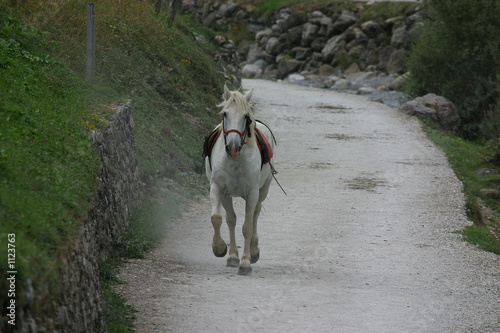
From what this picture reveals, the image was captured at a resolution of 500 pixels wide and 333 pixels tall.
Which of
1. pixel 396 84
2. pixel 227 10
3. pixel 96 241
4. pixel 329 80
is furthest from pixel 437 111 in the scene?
pixel 227 10

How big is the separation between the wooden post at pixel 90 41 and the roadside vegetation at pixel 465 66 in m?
15.7

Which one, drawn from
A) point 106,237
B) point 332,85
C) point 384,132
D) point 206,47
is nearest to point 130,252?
point 106,237

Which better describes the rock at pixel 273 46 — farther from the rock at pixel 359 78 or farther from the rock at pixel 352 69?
the rock at pixel 359 78

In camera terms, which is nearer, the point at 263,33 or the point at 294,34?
the point at 294,34

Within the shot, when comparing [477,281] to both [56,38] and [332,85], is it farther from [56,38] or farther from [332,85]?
[332,85]

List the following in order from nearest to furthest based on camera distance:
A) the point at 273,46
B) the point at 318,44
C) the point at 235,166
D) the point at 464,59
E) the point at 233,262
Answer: the point at 235,166 → the point at 233,262 → the point at 464,59 → the point at 318,44 → the point at 273,46

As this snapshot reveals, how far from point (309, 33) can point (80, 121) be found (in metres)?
46.8

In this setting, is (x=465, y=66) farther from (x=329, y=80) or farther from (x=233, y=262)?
(x=233, y=262)

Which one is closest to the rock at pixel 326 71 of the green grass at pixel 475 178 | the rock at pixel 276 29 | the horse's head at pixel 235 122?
the rock at pixel 276 29

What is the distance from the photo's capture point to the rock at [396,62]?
4503 cm

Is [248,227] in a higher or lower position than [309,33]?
lower

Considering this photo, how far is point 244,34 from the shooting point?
62844 millimetres

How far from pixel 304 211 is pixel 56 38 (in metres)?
6.37

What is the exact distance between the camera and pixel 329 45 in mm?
51406
